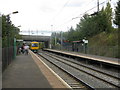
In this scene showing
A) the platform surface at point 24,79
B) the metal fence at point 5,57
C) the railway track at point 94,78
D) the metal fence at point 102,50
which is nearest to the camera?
the platform surface at point 24,79

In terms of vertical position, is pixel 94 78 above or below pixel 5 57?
below

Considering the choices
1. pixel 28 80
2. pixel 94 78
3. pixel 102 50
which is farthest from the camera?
pixel 102 50

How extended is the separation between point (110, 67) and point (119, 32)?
1716cm

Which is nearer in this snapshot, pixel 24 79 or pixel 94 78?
pixel 24 79

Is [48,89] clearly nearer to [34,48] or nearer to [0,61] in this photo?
[0,61]

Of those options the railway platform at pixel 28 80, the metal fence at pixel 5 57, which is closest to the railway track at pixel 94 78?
the railway platform at pixel 28 80

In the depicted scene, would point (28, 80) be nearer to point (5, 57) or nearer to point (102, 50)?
point (5, 57)

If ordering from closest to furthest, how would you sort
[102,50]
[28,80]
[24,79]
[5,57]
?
[28,80] < [24,79] < [5,57] < [102,50]

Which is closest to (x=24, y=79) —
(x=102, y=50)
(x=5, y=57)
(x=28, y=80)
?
(x=28, y=80)

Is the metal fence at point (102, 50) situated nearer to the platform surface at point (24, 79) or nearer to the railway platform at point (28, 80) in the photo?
the platform surface at point (24, 79)

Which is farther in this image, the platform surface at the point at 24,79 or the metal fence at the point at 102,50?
the metal fence at the point at 102,50

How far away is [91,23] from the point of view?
5084 cm

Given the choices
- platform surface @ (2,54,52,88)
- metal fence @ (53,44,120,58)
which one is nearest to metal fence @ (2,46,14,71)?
platform surface @ (2,54,52,88)

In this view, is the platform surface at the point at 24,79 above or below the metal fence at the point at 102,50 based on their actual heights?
below
